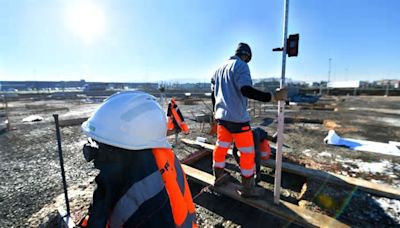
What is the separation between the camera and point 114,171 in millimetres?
967

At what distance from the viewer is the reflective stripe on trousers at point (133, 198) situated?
94cm

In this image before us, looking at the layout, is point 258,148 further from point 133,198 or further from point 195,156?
point 133,198

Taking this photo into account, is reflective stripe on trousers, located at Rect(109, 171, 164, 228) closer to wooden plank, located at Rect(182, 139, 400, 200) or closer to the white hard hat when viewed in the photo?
the white hard hat

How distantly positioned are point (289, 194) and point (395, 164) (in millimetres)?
2594

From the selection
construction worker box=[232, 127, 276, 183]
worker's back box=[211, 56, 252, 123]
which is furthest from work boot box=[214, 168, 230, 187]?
worker's back box=[211, 56, 252, 123]

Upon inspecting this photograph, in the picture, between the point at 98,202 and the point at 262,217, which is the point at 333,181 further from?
the point at 98,202

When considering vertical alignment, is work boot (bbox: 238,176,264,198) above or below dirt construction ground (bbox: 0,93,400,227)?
above

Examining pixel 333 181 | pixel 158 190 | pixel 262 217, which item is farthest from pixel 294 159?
pixel 158 190

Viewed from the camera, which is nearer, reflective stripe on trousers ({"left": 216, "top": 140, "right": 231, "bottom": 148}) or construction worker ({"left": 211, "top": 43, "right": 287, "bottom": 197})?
construction worker ({"left": 211, "top": 43, "right": 287, "bottom": 197})

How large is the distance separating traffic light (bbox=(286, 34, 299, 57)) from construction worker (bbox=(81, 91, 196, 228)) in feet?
5.35

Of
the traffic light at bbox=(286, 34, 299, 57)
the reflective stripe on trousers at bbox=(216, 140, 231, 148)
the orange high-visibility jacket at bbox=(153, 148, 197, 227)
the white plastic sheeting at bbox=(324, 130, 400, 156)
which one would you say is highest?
the traffic light at bbox=(286, 34, 299, 57)

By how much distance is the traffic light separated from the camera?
2088 mm

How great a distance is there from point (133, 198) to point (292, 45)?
202 centimetres

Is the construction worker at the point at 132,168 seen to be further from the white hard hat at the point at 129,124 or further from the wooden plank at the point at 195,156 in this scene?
the wooden plank at the point at 195,156
